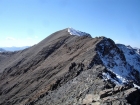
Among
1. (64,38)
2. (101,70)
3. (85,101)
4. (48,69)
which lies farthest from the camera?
(64,38)

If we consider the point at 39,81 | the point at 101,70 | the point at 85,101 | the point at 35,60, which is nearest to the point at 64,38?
the point at 35,60

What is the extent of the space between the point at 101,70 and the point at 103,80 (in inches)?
158

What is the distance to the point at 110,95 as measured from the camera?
18.4 metres

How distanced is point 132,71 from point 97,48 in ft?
29.6

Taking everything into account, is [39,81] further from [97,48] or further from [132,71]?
[132,71]

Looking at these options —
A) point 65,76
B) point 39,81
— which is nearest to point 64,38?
point 39,81

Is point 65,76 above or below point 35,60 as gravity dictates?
below

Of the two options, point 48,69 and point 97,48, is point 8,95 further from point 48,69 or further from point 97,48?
point 97,48

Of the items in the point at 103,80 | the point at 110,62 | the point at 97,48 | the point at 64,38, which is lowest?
the point at 103,80

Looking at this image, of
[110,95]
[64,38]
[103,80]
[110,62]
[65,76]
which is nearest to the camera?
[110,95]

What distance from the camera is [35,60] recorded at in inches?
2248

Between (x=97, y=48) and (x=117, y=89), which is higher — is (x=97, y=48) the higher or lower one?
the higher one

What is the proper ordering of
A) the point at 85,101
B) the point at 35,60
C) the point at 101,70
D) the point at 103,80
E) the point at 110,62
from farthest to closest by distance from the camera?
the point at 35,60
the point at 110,62
the point at 101,70
the point at 103,80
the point at 85,101

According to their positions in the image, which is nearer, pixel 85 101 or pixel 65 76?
pixel 85 101
